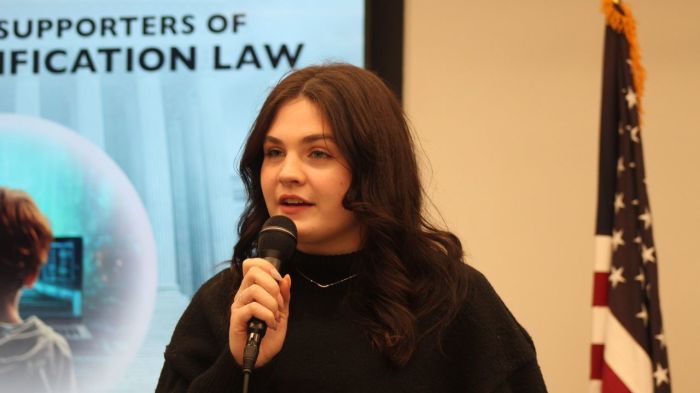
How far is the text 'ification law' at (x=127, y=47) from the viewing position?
135 inches

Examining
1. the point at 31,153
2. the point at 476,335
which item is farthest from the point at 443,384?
the point at 31,153

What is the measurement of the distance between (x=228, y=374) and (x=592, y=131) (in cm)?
207

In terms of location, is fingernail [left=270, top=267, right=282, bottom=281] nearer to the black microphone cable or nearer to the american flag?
the black microphone cable

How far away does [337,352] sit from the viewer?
170 cm

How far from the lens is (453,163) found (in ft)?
11.1

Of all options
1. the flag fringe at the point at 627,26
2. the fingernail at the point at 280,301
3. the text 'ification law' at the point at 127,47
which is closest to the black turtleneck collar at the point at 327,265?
the fingernail at the point at 280,301

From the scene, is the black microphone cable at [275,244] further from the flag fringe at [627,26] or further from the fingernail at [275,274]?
the flag fringe at [627,26]

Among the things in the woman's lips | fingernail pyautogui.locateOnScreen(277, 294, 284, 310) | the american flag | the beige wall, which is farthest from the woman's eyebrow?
the beige wall

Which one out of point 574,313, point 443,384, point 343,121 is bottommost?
point 574,313

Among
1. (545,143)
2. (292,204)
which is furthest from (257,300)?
(545,143)

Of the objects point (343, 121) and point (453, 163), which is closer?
point (343, 121)

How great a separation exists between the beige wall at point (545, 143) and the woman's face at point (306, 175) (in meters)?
1.58

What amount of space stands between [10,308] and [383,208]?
6.85 ft

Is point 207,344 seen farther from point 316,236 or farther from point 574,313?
point 574,313
